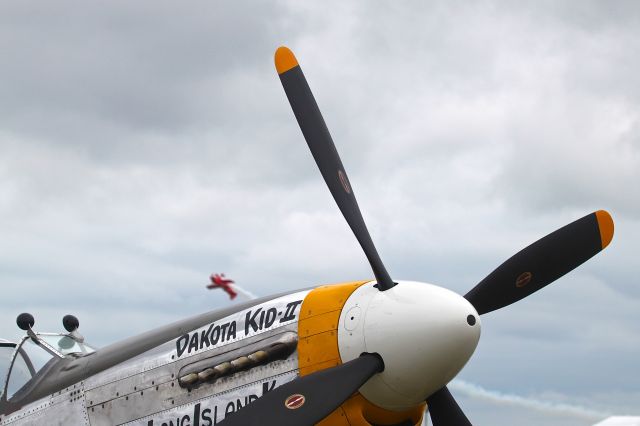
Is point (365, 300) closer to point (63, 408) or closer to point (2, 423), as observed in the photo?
point (63, 408)

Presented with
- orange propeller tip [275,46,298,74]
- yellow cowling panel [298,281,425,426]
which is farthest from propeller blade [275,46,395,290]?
yellow cowling panel [298,281,425,426]

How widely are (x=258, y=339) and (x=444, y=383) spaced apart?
2.00 metres

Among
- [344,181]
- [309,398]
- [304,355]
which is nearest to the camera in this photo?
[309,398]

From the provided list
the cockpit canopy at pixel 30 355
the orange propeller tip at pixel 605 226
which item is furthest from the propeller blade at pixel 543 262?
the cockpit canopy at pixel 30 355

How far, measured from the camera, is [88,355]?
12086 millimetres

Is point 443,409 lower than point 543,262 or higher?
lower

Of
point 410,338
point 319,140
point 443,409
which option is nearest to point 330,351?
point 410,338

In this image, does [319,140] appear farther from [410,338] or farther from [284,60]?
[410,338]

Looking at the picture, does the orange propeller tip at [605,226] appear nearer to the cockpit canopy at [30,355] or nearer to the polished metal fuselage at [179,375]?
the polished metal fuselage at [179,375]

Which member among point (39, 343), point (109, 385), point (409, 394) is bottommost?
point (409, 394)

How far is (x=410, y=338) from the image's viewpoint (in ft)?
31.6

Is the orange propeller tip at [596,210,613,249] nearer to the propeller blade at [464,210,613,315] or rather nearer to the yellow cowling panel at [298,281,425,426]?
the propeller blade at [464,210,613,315]

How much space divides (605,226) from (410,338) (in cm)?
373

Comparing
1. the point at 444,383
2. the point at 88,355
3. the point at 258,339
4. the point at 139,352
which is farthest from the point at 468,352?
Result: the point at 88,355
